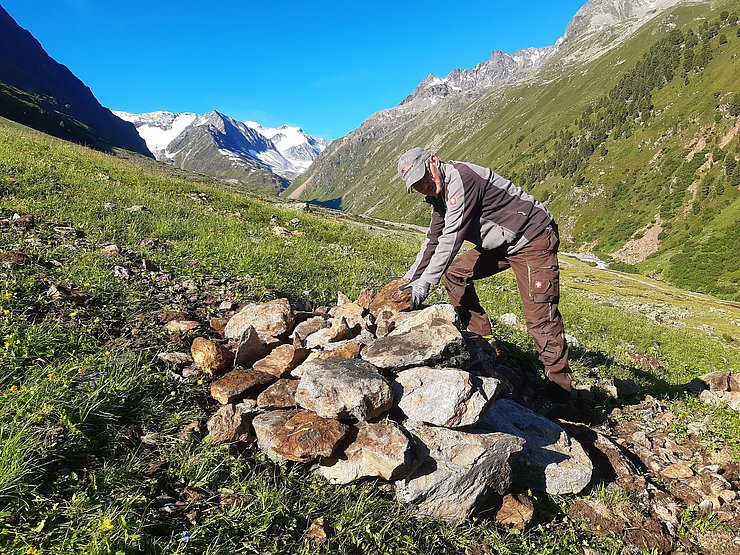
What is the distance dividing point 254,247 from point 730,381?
41.2 feet

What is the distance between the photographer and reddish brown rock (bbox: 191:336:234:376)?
16.8ft

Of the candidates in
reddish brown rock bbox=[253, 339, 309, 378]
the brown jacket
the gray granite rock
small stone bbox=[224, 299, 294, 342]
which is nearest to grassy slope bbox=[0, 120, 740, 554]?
the gray granite rock

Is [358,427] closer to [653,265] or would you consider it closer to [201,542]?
[201,542]

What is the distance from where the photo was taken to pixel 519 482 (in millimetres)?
5172

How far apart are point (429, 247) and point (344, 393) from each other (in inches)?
156

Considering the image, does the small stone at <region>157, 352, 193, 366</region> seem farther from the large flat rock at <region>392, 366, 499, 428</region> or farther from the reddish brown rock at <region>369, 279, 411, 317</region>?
the reddish brown rock at <region>369, 279, 411, 317</region>

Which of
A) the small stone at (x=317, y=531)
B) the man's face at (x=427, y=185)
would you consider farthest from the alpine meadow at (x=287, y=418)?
the man's face at (x=427, y=185)

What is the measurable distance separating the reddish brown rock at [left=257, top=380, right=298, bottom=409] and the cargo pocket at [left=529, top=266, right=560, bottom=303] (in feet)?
14.8

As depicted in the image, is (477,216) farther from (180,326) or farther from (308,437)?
(180,326)

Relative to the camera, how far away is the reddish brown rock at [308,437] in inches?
157

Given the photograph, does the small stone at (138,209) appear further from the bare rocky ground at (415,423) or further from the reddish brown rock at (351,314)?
the reddish brown rock at (351,314)

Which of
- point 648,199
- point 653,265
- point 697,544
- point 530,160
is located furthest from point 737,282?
point 530,160

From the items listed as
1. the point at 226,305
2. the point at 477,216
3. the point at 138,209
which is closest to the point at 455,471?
the point at 477,216

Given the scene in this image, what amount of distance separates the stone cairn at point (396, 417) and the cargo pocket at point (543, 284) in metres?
1.84
